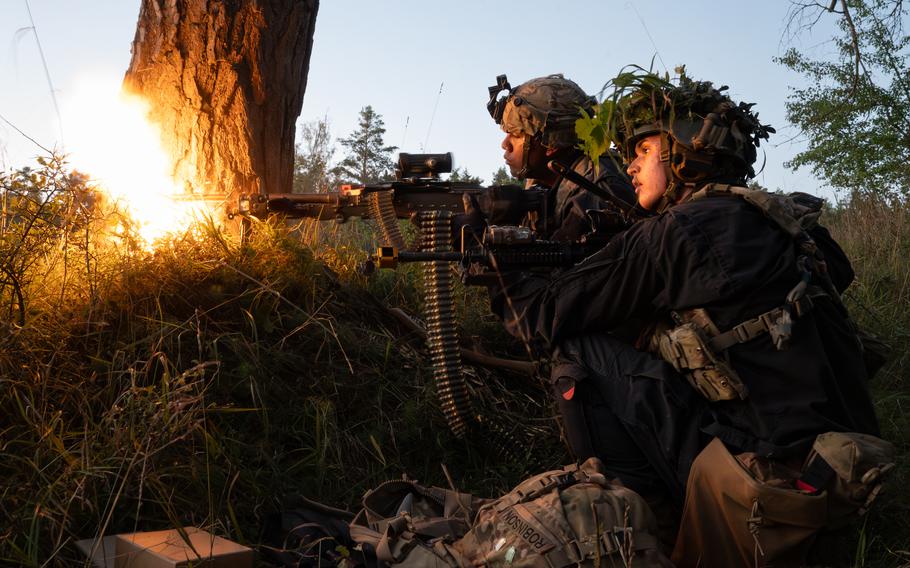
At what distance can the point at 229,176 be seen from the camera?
5.69m

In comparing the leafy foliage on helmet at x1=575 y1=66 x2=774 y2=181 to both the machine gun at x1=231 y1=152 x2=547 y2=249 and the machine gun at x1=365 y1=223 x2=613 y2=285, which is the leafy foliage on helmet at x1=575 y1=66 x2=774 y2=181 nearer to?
the machine gun at x1=365 y1=223 x2=613 y2=285

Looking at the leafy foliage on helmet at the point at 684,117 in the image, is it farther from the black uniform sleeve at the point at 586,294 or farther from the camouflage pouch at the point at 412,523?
the camouflage pouch at the point at 412,523

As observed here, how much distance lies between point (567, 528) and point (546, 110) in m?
3.15

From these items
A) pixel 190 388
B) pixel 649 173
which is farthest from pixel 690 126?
pixel 190 388

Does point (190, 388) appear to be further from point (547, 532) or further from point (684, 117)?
point (684, 117)

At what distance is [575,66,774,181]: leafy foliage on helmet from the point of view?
3645mm

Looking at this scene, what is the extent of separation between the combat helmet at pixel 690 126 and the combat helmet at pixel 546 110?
1341mm

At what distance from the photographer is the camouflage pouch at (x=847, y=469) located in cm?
299

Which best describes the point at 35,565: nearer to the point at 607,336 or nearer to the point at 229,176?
the point at 607,336

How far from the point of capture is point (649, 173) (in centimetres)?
388

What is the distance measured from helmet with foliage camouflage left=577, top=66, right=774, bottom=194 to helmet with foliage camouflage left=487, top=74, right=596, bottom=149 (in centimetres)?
131

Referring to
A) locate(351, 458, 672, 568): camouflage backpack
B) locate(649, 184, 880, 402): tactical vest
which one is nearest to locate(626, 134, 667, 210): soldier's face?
locate(649, 184, 880, 402): tactical vest

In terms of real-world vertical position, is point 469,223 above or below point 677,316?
above

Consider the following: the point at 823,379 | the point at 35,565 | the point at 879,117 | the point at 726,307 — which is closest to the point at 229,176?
the point at 35,565
